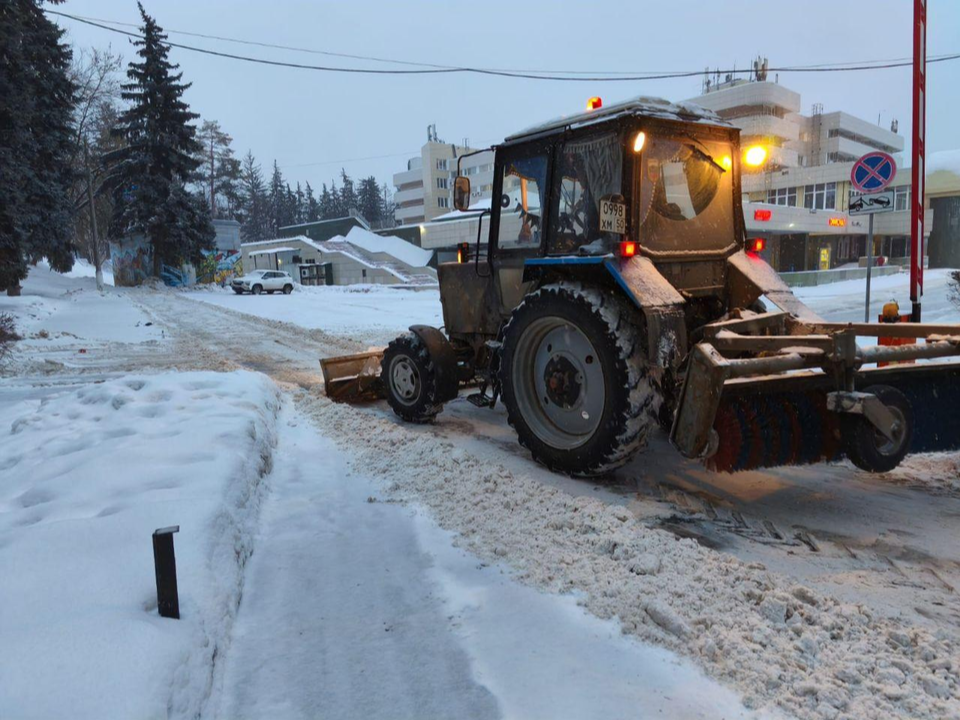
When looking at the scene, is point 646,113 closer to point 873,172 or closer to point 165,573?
point 165,573

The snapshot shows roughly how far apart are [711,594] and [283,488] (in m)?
2.96

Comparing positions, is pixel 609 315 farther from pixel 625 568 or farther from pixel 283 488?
pixel 283 488

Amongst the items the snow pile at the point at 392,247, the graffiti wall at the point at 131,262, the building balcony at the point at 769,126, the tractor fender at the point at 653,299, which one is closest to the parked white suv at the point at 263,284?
the graffiti wall at the point at 131,262

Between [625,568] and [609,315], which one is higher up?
[609,315]

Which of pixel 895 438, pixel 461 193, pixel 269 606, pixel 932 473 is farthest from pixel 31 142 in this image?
pixel 932 473

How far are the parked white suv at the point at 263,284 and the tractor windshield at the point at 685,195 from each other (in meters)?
32.1

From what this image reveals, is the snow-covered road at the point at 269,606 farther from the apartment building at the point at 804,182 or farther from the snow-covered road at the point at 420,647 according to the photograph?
the apartment building at the point at 804,182

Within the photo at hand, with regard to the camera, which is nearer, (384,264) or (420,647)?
(420,647)

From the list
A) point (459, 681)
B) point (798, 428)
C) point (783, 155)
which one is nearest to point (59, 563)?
point (459, 681)

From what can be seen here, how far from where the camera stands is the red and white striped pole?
287 inches

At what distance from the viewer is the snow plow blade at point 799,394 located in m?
3.47

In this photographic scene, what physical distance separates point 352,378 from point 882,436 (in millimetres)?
5227

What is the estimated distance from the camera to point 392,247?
5044cm

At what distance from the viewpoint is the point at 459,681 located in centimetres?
241
